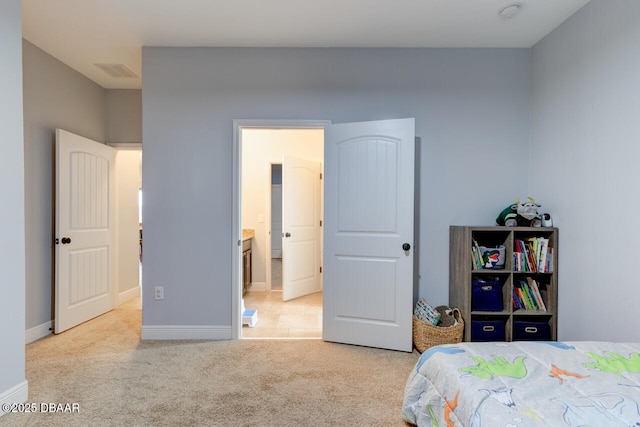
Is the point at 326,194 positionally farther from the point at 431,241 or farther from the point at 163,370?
the point at 163,370

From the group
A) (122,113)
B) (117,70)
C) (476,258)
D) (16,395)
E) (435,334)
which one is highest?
(117,70)

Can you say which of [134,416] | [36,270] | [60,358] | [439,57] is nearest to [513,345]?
[134,416]

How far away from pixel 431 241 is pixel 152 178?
2.60 metres

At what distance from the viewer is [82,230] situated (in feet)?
11.5

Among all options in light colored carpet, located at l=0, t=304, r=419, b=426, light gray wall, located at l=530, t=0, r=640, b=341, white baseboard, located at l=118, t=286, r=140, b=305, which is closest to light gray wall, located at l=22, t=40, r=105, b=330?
light colored carpet, located at l=0, t=304, r=419, b=426

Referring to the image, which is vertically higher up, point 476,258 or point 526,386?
point 476,258

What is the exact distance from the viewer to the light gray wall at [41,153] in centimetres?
→ 304

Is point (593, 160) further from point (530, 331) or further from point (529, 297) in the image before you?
point (530, 331)

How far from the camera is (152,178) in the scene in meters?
3.06

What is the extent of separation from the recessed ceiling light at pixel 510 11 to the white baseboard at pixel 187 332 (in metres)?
3.38

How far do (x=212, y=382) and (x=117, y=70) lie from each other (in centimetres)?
326

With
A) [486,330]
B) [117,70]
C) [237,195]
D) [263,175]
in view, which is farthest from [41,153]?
[486,330]

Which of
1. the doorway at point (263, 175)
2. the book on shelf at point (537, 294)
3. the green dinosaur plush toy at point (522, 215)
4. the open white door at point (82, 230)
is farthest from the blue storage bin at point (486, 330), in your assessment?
the open white door at point (82, 230)

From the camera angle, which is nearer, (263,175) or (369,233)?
(369,233)
